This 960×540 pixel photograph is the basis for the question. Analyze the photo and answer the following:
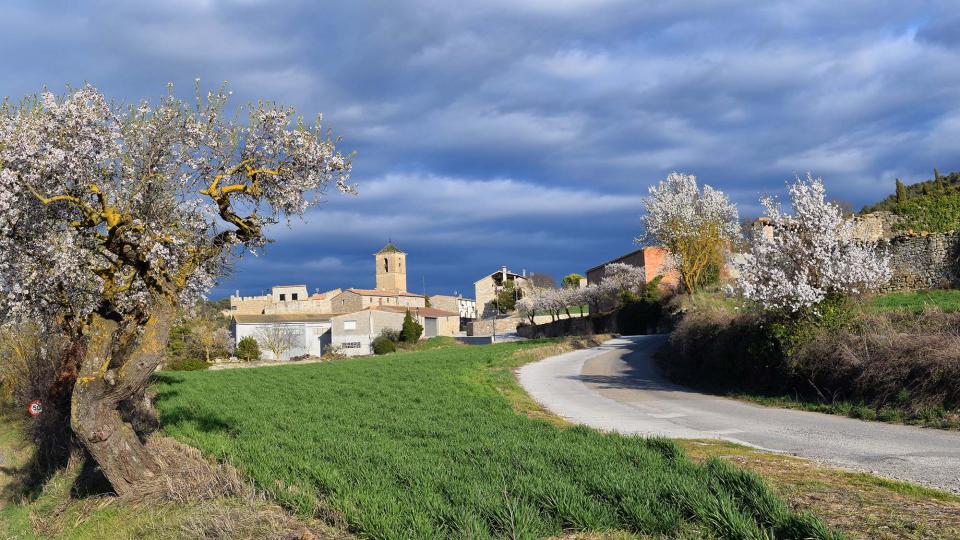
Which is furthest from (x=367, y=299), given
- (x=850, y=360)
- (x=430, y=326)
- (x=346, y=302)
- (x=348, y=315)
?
(x=850, y=360)

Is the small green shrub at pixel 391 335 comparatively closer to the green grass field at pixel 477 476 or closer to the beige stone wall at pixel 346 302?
the beige stone wall at pixel 346 302

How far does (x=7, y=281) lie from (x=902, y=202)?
49613mm

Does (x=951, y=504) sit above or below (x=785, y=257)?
below

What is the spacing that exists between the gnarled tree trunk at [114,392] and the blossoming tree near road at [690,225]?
36.6 meters

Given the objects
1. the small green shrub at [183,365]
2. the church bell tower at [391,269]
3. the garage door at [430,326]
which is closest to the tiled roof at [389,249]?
the church bell tower at [391,269]

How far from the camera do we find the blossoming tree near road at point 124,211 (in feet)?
39.7

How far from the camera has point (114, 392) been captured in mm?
12172

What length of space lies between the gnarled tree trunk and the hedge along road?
28.8 ft

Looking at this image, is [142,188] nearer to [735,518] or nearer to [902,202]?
[735,518]

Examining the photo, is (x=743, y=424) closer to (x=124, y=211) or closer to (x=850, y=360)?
(x=850, y=360)

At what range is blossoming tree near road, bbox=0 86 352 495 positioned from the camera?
12.1 meters

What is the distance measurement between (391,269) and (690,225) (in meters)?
103

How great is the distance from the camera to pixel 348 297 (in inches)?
4783

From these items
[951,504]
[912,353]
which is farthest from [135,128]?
[912,353]
